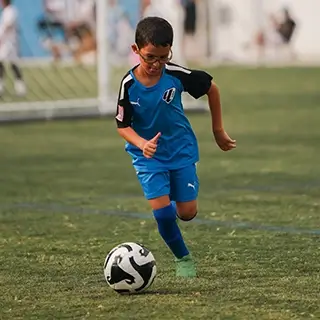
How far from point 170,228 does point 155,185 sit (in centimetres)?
27

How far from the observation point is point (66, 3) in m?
30.5

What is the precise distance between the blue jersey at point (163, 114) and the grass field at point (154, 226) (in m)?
0.71

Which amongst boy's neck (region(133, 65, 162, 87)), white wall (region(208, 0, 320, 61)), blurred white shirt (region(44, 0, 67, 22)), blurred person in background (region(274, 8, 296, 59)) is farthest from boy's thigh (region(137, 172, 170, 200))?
white wall (region(208, 0, 320, 61))

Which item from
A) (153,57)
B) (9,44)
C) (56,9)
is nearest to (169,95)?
(153,57)

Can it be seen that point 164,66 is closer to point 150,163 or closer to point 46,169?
point 150,163

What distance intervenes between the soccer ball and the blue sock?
40cm

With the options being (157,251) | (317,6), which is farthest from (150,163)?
(317,6)

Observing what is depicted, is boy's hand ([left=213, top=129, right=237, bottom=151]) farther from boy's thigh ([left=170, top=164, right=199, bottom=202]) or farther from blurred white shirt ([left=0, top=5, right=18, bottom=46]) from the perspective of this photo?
blurred white shirt ([left=0, top=5, right=18, bottom=46])

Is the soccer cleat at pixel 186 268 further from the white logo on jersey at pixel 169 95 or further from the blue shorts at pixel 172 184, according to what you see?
the white logo on jersey at pixel 169 95

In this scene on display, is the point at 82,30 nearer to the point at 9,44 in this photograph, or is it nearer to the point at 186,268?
the point at 9,44

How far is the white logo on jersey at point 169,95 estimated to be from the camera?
695 centimetres

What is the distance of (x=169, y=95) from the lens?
22.9ft

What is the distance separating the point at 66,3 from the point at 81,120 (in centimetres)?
1169

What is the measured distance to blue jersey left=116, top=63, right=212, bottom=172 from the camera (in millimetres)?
6930
